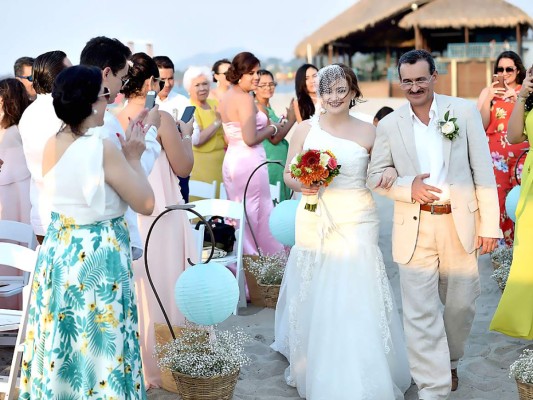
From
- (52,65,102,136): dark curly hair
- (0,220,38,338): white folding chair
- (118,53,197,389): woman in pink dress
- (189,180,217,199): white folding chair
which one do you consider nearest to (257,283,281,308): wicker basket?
(189,180,217,199): white folding chair

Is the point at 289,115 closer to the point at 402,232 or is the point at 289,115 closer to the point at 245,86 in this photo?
the point at 245,86

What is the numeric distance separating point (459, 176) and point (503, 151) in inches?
145

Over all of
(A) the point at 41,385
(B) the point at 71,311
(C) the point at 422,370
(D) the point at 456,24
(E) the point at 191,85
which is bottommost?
(C) the point at 422,370

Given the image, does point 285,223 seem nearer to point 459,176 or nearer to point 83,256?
point 459,176

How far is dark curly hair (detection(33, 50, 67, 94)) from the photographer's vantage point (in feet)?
16.3

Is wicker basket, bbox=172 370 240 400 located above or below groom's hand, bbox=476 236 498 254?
below

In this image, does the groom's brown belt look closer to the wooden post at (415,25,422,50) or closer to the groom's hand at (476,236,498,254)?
the groom's hand at (476,236,498,254)

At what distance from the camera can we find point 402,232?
4.56 meters

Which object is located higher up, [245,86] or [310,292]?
[245,86]

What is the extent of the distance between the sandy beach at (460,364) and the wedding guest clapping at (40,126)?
1.12m

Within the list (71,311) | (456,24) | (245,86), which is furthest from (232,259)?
(456,24)

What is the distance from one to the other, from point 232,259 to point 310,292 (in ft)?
6.18

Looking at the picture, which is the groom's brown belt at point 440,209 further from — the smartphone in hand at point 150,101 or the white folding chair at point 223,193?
the white folding chair at point 223,193

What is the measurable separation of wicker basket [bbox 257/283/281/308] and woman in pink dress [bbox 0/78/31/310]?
6.78 ft
